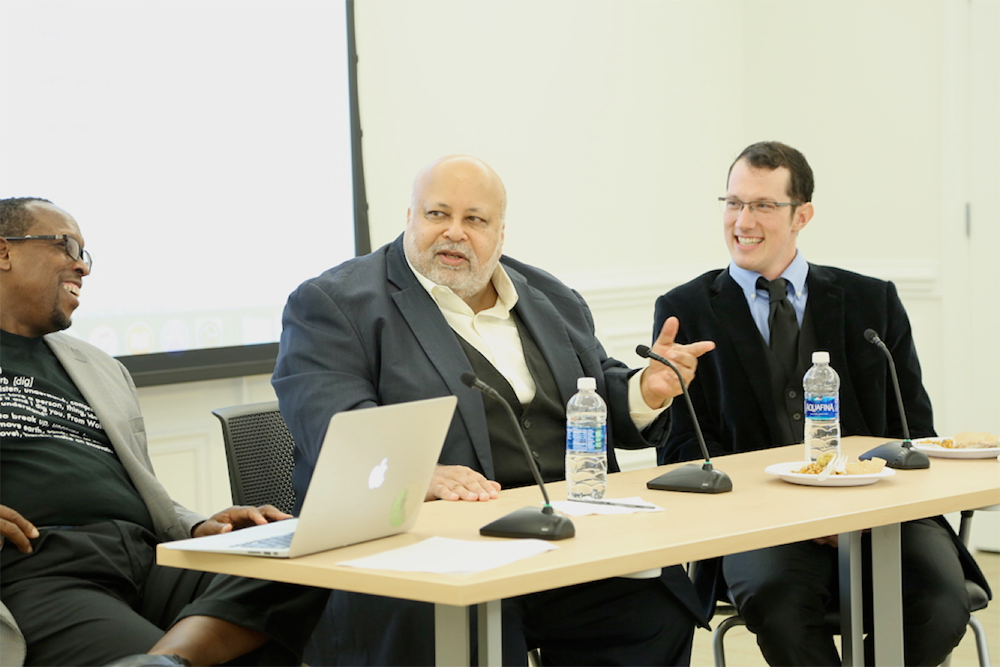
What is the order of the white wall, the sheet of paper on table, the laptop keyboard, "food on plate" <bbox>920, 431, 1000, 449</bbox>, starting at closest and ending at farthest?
the sheet of paper on table → the laptop keyboard → "food on plate" <bbox>920, 431, 1000, 449</bbox> → the white wall

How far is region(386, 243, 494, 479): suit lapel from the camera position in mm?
2451

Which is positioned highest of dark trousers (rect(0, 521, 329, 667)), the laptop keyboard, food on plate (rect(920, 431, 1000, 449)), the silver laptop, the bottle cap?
the bottle cap

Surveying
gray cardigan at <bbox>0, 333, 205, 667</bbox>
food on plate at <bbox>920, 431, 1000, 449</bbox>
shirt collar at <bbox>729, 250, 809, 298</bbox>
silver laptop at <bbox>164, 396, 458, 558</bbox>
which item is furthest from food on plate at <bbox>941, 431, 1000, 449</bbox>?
gray cardigan at <bbox>0, 333, 205, 667</bbox>

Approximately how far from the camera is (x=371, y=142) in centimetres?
425

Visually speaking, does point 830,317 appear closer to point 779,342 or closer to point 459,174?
point 779,342

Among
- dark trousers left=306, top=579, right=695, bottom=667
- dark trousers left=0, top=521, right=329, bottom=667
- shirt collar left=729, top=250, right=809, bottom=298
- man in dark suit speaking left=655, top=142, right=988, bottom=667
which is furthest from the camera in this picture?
shirt collar left=729, top=250, right=809, bottom=298

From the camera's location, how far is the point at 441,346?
8.28ft

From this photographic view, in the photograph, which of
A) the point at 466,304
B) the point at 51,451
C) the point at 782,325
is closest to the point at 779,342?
the point at 782,325

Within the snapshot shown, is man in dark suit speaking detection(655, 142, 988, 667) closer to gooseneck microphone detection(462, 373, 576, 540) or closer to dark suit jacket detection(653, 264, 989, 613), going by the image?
dark suit jacket detection(653, 264, 989, 613)

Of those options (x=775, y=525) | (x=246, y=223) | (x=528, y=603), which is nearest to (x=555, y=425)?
(x=528, y=603)

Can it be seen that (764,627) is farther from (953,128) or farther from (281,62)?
(953,128)

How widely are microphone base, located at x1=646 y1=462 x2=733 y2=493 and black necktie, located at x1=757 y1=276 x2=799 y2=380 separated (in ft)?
2.70

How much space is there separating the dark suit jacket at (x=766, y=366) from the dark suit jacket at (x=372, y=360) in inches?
18.7

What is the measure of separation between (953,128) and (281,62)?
9.38ft
